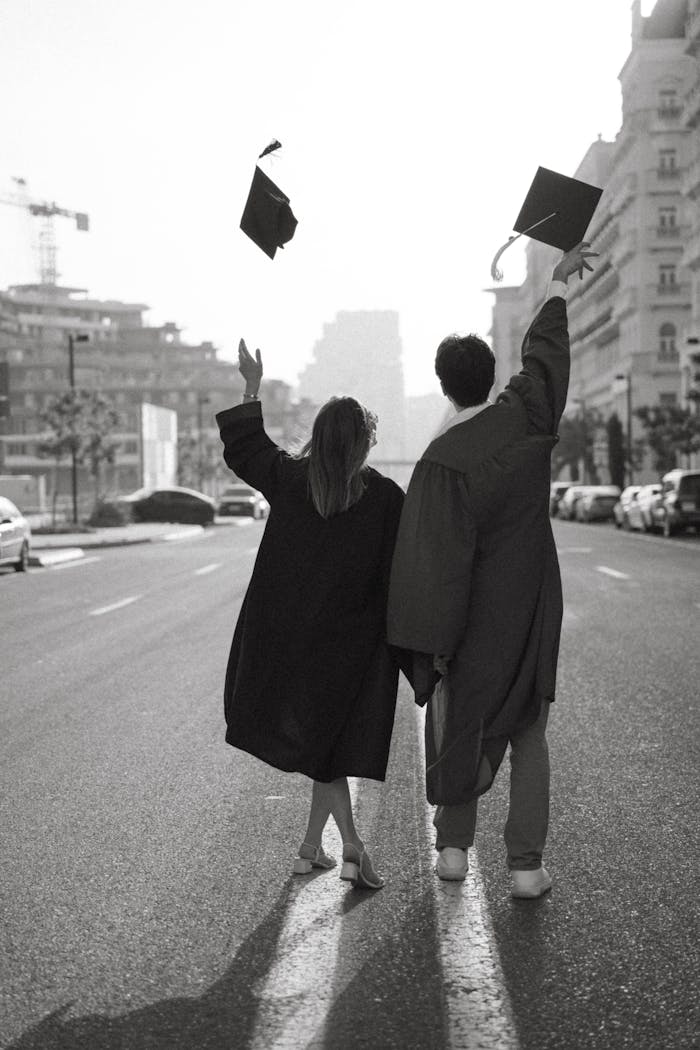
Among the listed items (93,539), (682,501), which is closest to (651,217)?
(682,501)

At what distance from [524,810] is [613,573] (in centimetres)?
1830

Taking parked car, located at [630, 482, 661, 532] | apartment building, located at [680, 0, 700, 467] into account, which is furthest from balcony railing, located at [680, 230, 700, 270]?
parked car, located at [630, 482, 661, 532]

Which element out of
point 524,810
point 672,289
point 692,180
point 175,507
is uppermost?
point 692,180

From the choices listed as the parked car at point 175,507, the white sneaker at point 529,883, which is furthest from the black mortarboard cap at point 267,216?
the parked car at point 175,507

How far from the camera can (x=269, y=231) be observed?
5.51 m

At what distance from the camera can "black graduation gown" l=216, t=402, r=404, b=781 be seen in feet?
16.5

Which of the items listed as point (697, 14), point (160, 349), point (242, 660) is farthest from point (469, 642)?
point (160, 349)

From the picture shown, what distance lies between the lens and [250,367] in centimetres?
515

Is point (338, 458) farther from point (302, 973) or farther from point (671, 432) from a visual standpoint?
point (671, 432)

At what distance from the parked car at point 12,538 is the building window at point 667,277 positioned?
63.6m

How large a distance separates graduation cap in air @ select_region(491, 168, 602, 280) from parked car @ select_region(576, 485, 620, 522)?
50.8 metres

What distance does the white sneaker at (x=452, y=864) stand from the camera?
5.12 m

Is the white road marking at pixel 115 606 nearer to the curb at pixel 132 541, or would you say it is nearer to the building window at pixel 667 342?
the curb at pixel 132 541

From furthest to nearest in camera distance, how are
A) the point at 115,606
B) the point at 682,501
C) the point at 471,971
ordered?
the point at 682,501 → the point at 115,606 → the point at 471,971
